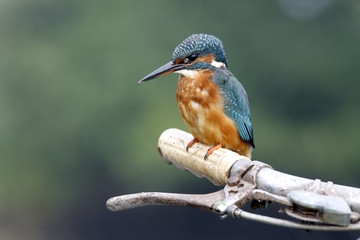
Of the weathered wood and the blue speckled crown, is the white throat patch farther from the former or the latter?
the weathered wood

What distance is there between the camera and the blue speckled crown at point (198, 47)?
152 centimetres

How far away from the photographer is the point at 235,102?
5.57ft

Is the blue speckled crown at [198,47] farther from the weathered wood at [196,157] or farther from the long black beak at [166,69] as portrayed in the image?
the weathered wood at [196,157]

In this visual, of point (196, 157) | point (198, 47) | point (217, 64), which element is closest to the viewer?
point (196, 157)

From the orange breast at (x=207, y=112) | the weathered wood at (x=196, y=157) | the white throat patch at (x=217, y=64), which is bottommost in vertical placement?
the weathered wood at (x=196, y=157)

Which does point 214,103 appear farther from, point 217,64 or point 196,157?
point 196,157

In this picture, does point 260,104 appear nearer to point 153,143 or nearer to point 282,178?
point 153,143

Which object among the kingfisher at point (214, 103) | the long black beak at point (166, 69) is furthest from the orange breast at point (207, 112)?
the long black beak at point (166, 69)

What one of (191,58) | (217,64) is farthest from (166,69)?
(217,64)

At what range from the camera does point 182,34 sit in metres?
3.71

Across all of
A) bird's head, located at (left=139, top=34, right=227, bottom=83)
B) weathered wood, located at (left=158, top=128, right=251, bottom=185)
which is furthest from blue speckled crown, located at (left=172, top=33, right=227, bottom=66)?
weathered wood, located at (left=158, top=128, right=251, bottom=185)

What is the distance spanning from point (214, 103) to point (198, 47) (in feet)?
0.67

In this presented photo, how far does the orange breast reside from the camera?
1660mm

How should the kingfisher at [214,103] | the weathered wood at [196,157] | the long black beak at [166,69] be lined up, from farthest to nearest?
the kingfisher at [214,103] → the long black beak at [166,69] → the weathered wood at [196,157]
